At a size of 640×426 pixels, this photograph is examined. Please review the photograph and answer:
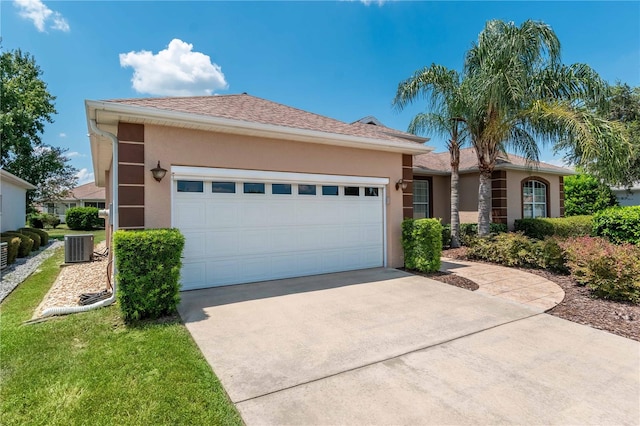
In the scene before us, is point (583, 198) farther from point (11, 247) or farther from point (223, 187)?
point (11, 247)

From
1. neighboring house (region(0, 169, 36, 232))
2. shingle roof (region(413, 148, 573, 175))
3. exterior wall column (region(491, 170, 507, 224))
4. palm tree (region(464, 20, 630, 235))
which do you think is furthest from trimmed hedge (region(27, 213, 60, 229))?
exterior wall column (region(491, 170, 507, 224))

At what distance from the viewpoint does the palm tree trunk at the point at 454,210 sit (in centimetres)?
1242

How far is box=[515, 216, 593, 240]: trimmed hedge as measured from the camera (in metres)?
14.4

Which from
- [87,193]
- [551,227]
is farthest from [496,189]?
[87,193]

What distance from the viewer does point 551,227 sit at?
14391mm

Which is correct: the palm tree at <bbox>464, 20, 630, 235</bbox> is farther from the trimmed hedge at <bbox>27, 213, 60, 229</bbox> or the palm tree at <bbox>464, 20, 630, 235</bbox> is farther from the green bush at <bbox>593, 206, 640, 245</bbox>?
the trimmed hedge at <bbox>27, 213, 60, 229</bbox>

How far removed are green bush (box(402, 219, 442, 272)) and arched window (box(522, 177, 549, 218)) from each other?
10.1 m

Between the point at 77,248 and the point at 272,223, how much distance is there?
766 cm

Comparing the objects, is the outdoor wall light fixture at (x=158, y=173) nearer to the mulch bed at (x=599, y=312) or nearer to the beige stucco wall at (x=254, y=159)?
the beige stucco wall at (x=254, y=159)

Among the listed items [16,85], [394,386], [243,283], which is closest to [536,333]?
[394,386]

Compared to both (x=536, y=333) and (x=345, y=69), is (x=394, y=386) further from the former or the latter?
(x=345, y=69)

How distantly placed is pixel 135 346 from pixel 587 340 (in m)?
5.97

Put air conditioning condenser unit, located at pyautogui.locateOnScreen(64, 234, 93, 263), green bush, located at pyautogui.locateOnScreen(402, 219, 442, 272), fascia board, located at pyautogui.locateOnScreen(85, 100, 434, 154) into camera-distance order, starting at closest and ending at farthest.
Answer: fascia board, located at pyautogui.locateOnScreen(85, 100, 434, 154)
green bush, located at pyautogui.locateOnScreen(402, 219, 442, 272)
air conditioning condenser unit, located at pyautogui.locateOnScreen(64, 234, 93, 263)

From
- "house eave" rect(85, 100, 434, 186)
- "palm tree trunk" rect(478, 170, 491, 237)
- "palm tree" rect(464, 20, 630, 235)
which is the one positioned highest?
"palm tree" rect(464, 20, 630, 235)
